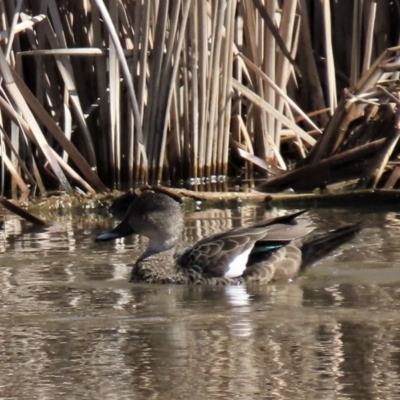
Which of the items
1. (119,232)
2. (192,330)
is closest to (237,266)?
(119,232)

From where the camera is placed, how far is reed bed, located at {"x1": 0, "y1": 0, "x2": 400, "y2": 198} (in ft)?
26.5

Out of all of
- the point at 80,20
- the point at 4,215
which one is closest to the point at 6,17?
the point at 80,20

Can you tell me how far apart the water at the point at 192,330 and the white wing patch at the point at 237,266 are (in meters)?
0.14

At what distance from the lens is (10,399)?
149 inches

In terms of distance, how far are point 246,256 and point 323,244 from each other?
459 mm

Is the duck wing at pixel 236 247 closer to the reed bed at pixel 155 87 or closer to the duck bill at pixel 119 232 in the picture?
the duck bill at pixel 119 232

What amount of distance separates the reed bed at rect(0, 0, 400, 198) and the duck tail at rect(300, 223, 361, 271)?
6.14ft

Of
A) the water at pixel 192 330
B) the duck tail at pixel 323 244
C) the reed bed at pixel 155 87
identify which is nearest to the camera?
the water at pixel 192 330

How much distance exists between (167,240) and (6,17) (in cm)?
259

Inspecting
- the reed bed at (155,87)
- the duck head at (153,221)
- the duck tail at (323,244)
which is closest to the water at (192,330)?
the duck tail at (323,244)

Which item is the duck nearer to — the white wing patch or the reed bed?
the white wing patch

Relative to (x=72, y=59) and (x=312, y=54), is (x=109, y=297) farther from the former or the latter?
(x=312, y=54)

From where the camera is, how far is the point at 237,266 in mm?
5941

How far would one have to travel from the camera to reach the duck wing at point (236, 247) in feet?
19.4
